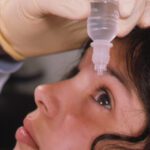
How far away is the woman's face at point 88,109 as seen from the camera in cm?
81

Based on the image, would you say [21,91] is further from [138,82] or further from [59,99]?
[138,82]

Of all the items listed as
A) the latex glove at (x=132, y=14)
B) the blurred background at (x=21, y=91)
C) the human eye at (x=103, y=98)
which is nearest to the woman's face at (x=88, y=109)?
Answer: the human eye at (x=103, y=98)

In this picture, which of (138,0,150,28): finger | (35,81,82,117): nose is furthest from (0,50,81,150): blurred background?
(138,0,150,28): finger

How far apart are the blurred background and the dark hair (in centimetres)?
66

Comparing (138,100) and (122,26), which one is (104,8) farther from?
(138,100)

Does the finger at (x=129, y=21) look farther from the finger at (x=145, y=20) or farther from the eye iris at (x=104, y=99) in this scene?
the eye iris at (x=104, y=99)

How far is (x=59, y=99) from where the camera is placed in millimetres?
863

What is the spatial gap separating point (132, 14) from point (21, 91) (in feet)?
3.23

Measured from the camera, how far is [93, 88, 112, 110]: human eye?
0.83 m

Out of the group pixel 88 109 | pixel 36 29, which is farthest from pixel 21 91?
pixel 88 109

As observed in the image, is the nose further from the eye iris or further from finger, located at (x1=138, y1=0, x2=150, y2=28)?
finger, located at (x1=138, y1=0, x2=150, y2=28)

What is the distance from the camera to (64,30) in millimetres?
975

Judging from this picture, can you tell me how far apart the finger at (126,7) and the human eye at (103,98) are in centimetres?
21

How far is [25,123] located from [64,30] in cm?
28
